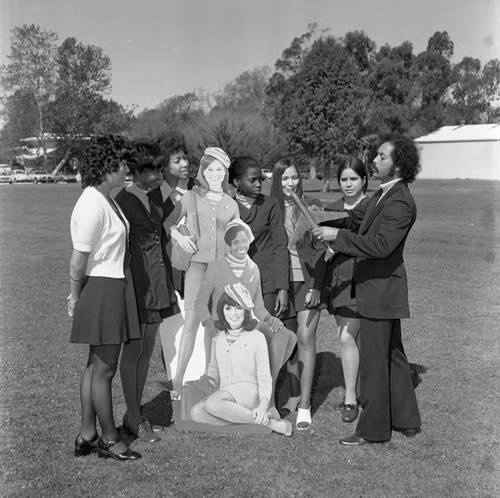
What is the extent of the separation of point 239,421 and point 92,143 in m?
2.37

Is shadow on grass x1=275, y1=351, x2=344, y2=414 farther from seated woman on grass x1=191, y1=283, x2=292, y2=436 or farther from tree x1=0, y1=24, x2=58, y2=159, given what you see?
tree x1=0, y1=24, x2=58, y2=159

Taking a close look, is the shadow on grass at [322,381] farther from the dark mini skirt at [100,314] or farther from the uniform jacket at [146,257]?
the dark mini skirt at [100,314]

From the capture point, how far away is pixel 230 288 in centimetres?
507

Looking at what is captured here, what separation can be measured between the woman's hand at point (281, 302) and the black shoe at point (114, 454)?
1549 mm

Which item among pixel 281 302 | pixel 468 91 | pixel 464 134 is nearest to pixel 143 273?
pixel 281 302

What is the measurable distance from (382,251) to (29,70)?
64922mm

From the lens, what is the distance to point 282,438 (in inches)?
196

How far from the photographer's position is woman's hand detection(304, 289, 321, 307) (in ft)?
17.6

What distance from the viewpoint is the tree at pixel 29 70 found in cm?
6203

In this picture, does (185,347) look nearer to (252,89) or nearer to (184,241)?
(184,241)

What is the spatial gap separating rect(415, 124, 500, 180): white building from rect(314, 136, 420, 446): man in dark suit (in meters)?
68.7

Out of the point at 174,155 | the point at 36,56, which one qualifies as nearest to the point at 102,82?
the point at 36,56

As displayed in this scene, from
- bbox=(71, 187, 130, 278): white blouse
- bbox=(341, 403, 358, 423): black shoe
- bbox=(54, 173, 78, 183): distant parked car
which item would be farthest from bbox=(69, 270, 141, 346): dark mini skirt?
bbox=(54, 173, 78, 183): distant parked car

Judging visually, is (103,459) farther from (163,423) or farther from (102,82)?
(102,82)
